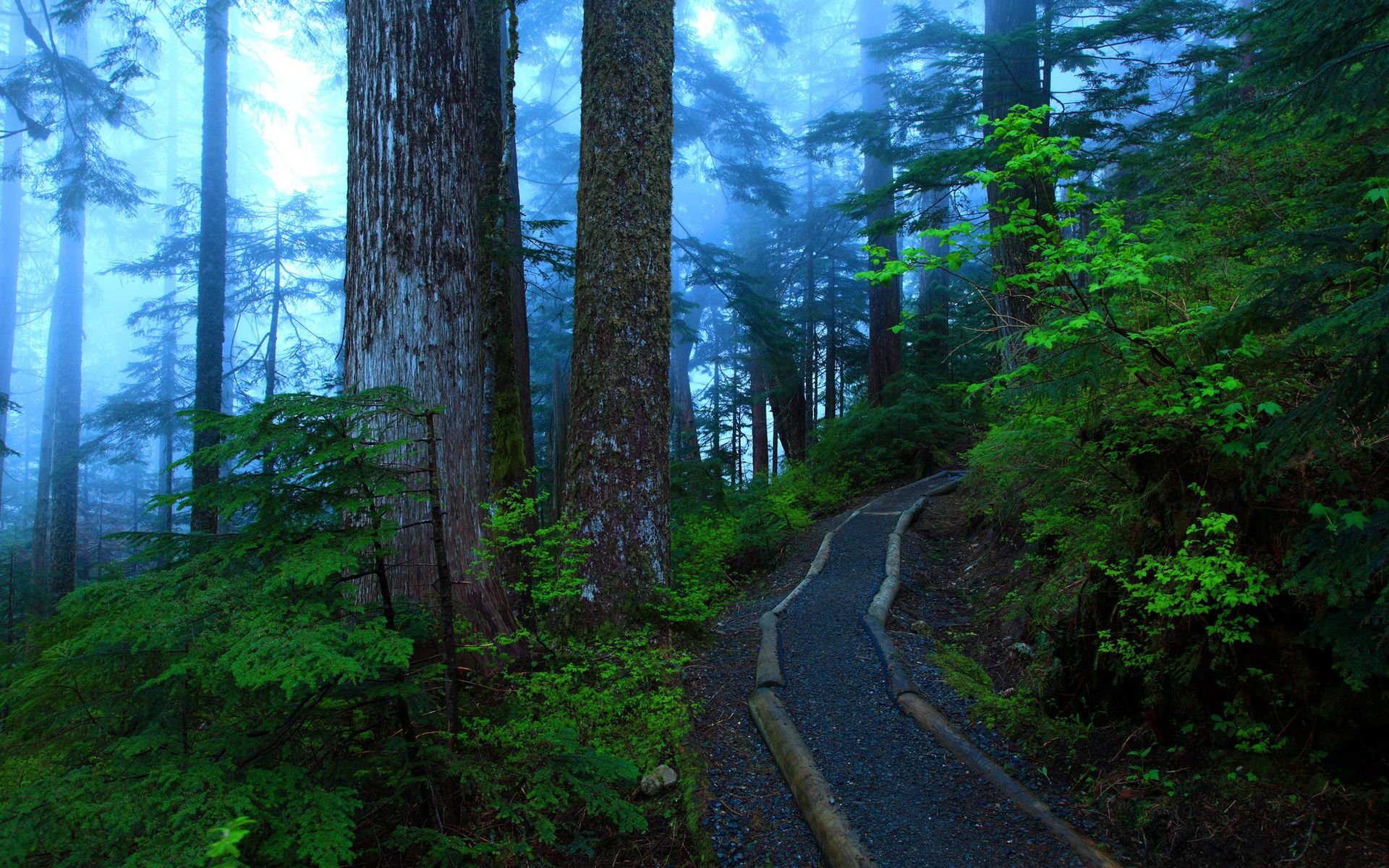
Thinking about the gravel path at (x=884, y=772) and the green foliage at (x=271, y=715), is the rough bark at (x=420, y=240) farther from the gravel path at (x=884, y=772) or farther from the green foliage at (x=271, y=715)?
the gravel path at (x=884, y=772)

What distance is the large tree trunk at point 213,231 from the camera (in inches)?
489

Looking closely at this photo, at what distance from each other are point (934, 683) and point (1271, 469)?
2.83m

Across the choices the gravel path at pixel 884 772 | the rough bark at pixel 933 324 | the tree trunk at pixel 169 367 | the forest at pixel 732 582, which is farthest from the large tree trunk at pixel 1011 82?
the tree trunk at pixel 169 367

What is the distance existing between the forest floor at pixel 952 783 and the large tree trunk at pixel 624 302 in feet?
4.54

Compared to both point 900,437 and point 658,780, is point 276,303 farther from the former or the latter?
point 658,780

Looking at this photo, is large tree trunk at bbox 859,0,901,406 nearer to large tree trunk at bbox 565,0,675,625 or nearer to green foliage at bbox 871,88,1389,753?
large tree trunk at bbox 565,0,675,625

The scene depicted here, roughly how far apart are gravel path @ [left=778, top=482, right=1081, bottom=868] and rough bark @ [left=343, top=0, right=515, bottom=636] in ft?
7.67

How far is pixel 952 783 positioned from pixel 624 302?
14.0 ft

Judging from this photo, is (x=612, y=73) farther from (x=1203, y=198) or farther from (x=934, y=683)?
(x=934, y=683)

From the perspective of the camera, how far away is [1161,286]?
4.29 metres

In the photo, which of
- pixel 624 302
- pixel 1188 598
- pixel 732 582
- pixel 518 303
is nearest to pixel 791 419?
pixel 732 582

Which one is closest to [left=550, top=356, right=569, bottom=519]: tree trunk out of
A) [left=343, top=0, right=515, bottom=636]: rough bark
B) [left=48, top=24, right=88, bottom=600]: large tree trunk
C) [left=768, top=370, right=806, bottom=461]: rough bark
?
[left=343, top=0, right=515, bottom=636]: rough bark

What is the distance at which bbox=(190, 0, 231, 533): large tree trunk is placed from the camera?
12.4 metres

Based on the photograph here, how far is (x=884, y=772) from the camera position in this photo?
11.9 feet
